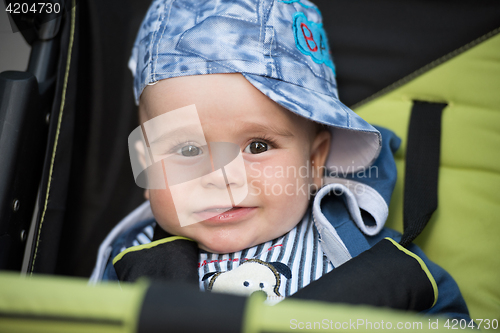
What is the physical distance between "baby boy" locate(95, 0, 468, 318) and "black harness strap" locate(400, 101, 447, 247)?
0.18ft

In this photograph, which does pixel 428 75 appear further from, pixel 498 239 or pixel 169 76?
pixel 169 76

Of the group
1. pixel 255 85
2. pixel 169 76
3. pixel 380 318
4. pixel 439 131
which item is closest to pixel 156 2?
pixel 169 76

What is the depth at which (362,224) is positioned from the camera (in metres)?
0.86

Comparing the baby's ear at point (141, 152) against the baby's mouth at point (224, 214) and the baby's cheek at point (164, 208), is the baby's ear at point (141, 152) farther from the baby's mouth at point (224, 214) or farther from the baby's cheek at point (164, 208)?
the baby's mouth at point (224, 214)

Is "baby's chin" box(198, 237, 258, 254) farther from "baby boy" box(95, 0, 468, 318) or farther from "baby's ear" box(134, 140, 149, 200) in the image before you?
"baby's ear" box(134, 140, 149, 200)

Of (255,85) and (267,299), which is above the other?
(255,85)

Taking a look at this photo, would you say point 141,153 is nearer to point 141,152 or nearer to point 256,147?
point 141,152

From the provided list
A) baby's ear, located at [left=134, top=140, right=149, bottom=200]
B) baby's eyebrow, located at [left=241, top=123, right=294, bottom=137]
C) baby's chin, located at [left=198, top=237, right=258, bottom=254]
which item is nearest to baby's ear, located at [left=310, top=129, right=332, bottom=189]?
baby's eyebrow, located at [left=241, top=123, right=294, bottom=137]

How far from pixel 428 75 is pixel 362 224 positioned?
39 centimetres

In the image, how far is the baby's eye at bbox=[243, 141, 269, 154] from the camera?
2.71ft

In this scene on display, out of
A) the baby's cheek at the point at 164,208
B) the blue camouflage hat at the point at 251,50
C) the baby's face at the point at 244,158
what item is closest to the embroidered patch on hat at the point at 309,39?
the blue camouflage hat at the point at 251,50

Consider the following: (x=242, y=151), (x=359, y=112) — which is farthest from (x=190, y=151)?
(x=359, y=112)

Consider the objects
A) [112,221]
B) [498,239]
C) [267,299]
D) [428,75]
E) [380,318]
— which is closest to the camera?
[380,318]

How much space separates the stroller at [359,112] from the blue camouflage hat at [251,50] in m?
0.17
